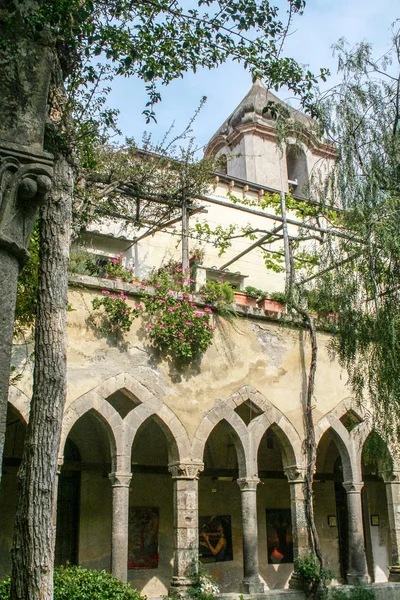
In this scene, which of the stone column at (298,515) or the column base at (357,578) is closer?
the stone column at (298,515)

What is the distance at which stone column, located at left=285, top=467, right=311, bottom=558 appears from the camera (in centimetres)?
1095

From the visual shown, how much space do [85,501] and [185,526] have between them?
2897 mm

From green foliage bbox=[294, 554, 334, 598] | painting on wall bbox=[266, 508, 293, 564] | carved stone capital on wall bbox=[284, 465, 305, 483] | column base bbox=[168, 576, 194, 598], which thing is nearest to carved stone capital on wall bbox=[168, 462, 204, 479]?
column base bbox=[168, 576, 194, 598]

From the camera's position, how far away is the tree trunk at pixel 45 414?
15.9 feet

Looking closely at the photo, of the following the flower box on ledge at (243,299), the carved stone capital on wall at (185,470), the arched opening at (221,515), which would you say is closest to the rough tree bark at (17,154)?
the carved stone capital on wall at (185,470)

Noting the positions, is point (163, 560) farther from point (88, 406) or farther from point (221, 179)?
point (221, 179)

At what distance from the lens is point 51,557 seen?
495cm

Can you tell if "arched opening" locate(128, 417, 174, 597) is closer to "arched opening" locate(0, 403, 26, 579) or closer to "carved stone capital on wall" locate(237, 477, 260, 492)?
"carved stone capital on wall" locate(237, 477, 260, 492)

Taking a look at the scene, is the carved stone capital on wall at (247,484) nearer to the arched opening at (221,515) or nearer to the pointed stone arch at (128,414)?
the pointed stone arch at (128,414)

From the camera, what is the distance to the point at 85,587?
24.7ft

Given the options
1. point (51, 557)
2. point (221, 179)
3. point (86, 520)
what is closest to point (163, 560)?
point (86, 520)

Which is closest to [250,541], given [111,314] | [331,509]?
[111,314]

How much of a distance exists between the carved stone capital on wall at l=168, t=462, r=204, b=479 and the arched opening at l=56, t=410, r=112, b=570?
1731 millimetres

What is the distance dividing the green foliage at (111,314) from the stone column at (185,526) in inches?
92.4
